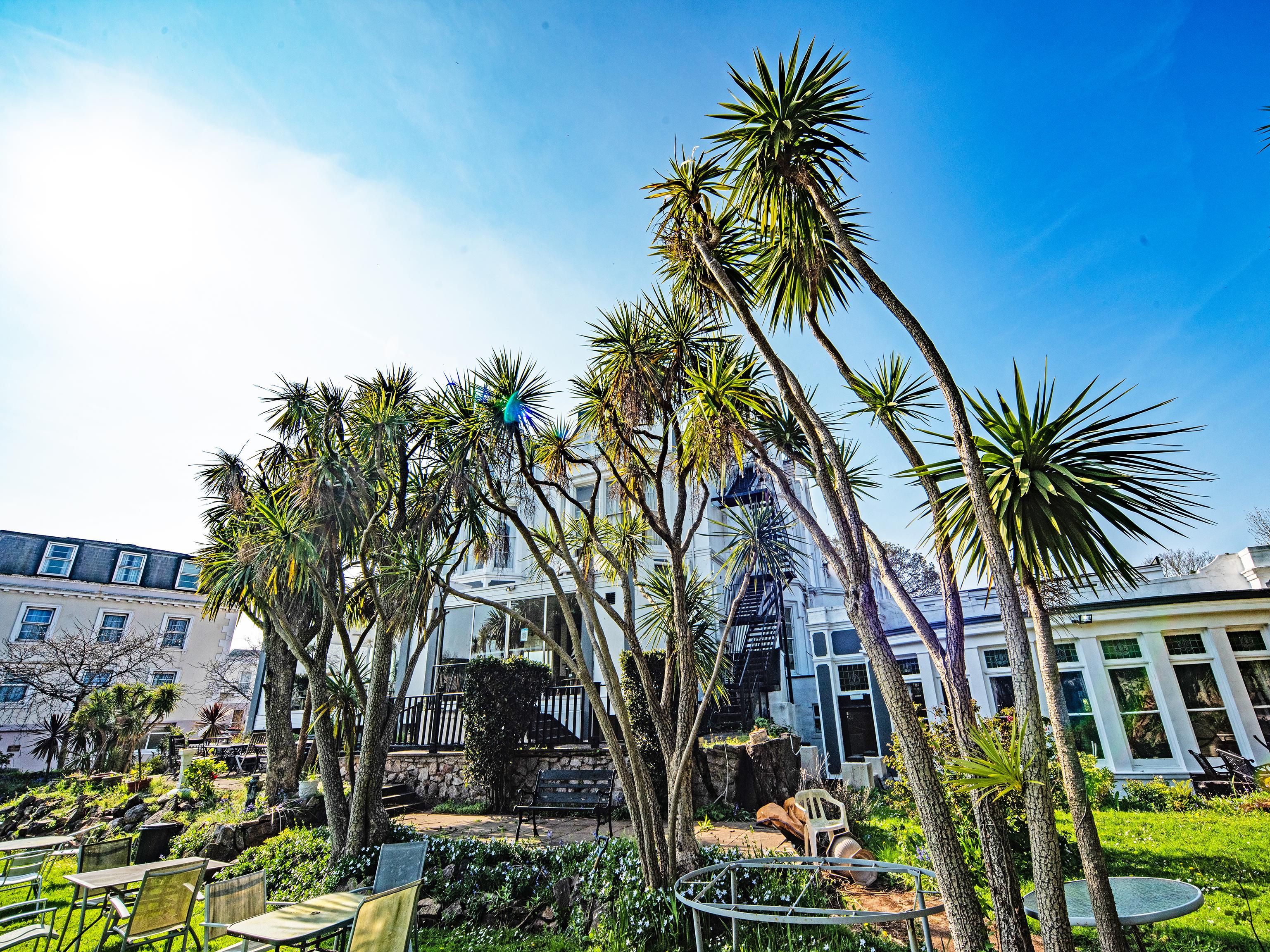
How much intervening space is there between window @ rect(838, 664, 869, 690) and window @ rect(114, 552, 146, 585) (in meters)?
33.2

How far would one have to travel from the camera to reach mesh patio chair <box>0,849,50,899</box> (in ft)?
20.6

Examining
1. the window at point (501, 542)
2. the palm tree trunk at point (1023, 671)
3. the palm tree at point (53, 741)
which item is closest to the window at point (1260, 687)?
the palm tree trunk at point (1023, 671)

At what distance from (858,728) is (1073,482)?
1285 centimetres

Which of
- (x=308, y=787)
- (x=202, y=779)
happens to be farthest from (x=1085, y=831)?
(x=202, y=779)

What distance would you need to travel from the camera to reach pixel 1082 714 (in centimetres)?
1259

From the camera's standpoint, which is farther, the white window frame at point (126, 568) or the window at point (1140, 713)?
the white window frame at point (126, 568)

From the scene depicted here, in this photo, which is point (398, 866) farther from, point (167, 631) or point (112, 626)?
point (167, 631)

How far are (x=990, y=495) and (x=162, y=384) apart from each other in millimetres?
9883

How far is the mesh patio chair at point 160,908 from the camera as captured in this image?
5.38m

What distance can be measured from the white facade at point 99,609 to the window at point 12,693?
0.03 metres

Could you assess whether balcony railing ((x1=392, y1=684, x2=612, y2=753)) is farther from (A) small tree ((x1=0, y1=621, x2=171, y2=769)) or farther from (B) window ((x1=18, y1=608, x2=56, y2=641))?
(B) window ((x1=18, y1=608, x2=56, y2=641))

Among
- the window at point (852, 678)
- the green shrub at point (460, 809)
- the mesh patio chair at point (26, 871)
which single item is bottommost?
the green shrub at point (460, 809)

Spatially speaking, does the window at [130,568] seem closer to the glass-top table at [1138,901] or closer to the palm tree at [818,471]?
the palm tree at [818,471]

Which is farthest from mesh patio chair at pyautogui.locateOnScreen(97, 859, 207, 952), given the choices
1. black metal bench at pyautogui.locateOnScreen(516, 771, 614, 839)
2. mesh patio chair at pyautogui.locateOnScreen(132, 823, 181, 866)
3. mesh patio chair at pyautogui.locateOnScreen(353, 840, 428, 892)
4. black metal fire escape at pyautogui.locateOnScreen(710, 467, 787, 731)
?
black metal fire escape at pyautogui.locateOnScreen(710, 467, 787, 731)
